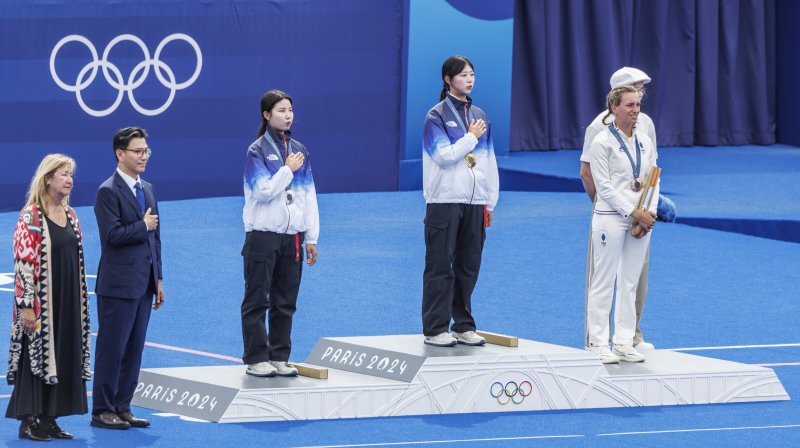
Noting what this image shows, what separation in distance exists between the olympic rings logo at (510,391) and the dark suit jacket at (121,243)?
6.98 ft

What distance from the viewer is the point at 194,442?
23.9ft

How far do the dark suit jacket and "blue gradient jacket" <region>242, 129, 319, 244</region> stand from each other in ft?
2.19

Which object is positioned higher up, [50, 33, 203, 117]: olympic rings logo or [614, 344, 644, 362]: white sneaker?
[50, 33, 203, 117]: olympic rings logo

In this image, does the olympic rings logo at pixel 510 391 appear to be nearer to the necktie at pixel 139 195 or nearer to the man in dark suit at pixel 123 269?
the man in dark suit at pixel 123 269

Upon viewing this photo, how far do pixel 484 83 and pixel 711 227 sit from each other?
13.3 ft

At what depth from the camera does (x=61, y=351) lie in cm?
727

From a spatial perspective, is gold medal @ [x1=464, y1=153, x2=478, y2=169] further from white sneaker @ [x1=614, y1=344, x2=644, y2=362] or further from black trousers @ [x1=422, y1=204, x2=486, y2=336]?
white sneaker @ [x1=614, y1=344, x2=644, y2=362]

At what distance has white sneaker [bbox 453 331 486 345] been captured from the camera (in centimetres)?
858

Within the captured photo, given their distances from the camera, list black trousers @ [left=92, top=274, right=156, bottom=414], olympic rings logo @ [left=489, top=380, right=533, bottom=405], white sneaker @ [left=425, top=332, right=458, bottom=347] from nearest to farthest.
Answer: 1. black trousers @ [left=92, top=274, right=156, bottom=414]
2. olympic rings logo @ [left=489, top=380, right=533, bottom=405]
3. white sneaker @ [left=425, top=332, right=458, bottom=347]

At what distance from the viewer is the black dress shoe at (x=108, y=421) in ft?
24.4

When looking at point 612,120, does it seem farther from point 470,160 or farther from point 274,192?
point 274,192

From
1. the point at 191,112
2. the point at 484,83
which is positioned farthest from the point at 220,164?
the point at 484,83

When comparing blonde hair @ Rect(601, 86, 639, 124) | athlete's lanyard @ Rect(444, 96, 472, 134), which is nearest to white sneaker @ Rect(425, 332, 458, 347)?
athlete's lanyard @ Rect(444, 96, 472, 134)

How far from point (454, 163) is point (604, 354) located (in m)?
1.52
